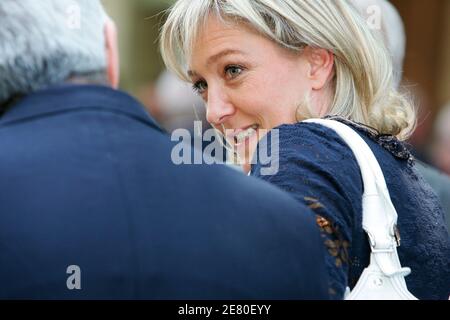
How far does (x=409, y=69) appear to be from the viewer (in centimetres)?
1152

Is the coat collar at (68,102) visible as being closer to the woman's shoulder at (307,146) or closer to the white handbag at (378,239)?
the woman's shoulder at (307,146)

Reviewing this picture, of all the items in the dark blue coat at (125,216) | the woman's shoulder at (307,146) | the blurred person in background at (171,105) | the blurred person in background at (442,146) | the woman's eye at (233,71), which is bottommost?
the dark blue coat at (125,216)

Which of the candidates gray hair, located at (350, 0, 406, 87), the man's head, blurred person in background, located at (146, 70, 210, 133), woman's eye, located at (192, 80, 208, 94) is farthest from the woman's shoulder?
blurred person in background, located at (146, 70, 210, 133)

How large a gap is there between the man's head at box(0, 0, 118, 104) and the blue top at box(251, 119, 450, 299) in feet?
1.94

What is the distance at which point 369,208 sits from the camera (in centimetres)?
234

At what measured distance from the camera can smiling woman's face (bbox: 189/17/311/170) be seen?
2.96 metres

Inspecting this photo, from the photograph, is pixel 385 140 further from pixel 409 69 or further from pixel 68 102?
pixel 409 69

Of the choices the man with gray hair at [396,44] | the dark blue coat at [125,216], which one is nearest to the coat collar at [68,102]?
the dark blue coat at [125,216]

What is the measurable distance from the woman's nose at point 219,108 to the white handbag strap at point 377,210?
70 cm

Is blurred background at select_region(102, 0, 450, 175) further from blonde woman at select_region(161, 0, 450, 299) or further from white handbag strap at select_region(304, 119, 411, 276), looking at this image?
white handbag strap at select_region(304, 119, 411, 276)

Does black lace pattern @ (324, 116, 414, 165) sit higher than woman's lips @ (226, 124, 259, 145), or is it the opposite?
woman's lips @ (226, 124, 259, 145)

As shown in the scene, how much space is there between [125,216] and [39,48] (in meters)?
0.40

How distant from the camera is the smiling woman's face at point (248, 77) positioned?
2.96 meters

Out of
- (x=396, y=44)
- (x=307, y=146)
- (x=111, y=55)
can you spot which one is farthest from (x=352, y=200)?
(x=396, y=44)
